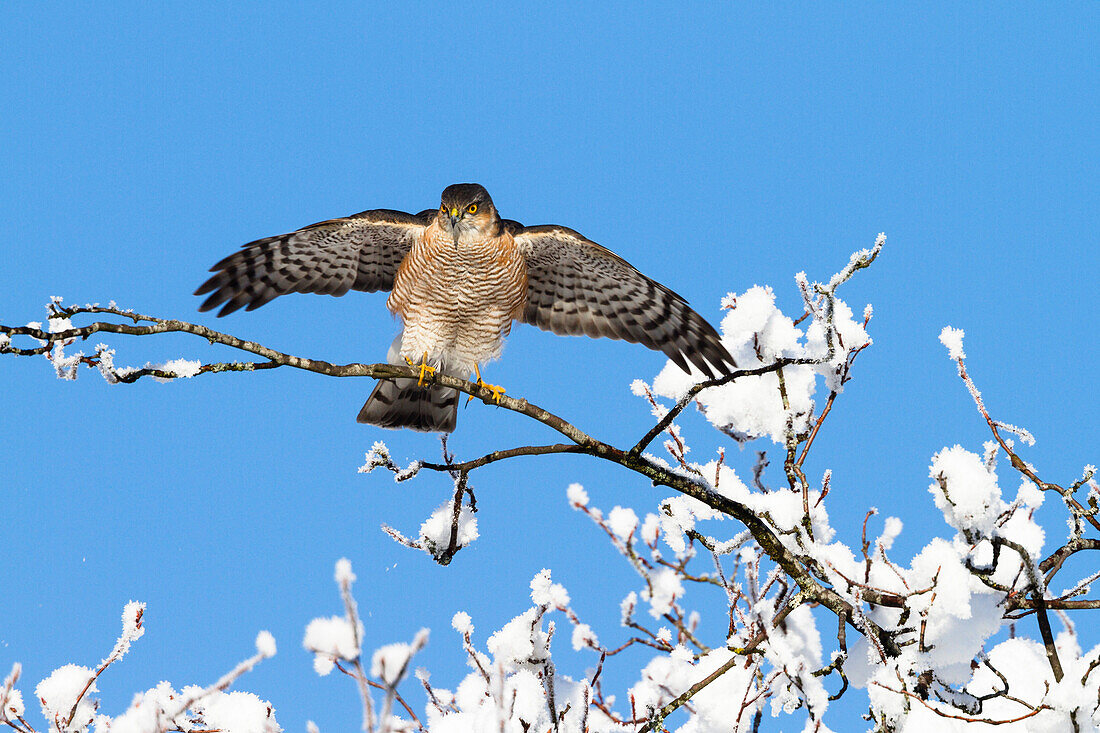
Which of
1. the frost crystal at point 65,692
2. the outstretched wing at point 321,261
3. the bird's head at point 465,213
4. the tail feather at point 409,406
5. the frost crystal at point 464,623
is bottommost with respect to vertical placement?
the frost crystal at point 65,692

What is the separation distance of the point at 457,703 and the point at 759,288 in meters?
2.96

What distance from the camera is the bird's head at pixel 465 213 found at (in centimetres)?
710

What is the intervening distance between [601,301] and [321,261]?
224 centimetres

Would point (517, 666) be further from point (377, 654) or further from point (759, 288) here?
point (377, 654)

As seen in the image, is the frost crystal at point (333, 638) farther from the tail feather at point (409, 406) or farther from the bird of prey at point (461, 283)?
the tail feather at point (409, 406)

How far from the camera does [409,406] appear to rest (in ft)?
25.1

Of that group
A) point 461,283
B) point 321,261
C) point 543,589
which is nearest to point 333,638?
point 543,589

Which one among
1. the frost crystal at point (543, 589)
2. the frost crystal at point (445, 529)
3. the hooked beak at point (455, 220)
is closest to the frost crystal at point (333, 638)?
the frost crystal at point (543, 589)

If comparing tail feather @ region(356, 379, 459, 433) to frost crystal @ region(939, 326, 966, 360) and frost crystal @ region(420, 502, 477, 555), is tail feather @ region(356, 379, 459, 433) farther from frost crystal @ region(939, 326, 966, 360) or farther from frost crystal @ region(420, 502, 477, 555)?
frost crystal @ region(939, 326, 966, 360)

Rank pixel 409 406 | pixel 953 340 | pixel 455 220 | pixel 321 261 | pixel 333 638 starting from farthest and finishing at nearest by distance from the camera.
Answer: pixel 409 406 → pixel 321 261 → pixel 455 220 → pixel 953 340 → pixel 333 638

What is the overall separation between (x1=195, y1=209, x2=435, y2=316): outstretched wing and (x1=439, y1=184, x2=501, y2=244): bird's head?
328 millimetres

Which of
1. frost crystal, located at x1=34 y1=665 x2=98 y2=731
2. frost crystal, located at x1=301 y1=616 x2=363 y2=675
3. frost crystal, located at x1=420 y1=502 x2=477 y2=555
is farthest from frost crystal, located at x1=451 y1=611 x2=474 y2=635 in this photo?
frost crystal, located at x1=301 y1=616 x2=363 y2=675

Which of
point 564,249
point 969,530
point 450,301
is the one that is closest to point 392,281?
point 450,301

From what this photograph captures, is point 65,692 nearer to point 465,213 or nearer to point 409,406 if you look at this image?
point 409,406
